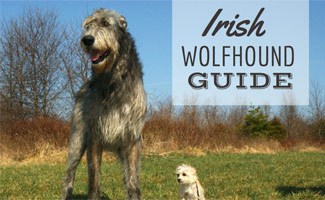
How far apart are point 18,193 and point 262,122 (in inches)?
1117

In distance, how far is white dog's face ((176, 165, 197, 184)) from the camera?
4.93 metres

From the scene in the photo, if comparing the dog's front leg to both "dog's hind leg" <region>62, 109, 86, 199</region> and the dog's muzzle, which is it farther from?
the dog's muzzle

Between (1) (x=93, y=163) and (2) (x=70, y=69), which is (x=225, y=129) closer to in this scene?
(2) (x=70, y=69)

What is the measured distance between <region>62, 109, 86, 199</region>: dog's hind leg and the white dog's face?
1214 millimetres

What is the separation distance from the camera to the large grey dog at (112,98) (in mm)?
4379

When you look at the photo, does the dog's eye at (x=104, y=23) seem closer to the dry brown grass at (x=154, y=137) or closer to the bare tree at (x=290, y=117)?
the dry brown grass at (x=154, y=137)

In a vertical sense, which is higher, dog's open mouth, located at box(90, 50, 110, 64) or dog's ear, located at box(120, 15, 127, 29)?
dog's ear, located at box(120, 15, 127, 29)

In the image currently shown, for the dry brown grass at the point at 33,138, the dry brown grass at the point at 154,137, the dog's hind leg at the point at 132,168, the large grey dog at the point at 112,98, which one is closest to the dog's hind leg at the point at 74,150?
the large grey dog at the point at 112,98

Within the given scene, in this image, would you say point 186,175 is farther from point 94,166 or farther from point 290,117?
point 290,117

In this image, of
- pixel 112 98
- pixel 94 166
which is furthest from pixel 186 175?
pixel 112 98

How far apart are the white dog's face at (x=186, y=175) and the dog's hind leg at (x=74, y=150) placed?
3.98 ft

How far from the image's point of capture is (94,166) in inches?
195

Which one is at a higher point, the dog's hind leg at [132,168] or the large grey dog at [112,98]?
the large grey dog at [112,98]

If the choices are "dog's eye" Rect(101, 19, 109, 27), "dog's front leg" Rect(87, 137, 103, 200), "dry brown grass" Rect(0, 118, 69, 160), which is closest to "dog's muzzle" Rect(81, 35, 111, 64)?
"dog's eye" Rect(101, 19, 109, 27)
